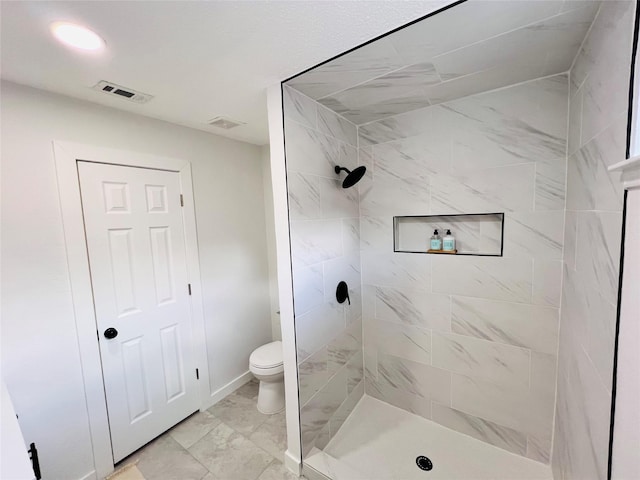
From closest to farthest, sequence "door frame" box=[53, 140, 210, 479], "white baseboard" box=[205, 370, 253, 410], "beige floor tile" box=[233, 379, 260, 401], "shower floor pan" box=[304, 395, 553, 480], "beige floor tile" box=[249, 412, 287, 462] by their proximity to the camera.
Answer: "door frame" box=[53, 140, 210, 479] → "shower floor pan" box=[304, 395, 553, 480] → "beige floor tile" box=[249, 412, 287, 462] → "white baseboard" box=[205, 370, 253, 410] → "beige floor tile" box=[233, 379, 260, 401]

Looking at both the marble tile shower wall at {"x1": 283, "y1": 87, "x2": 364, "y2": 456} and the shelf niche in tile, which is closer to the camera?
the marble tile shower wall at {"x1": 283, "y1": 87, "x2": 364, "y2": 456}

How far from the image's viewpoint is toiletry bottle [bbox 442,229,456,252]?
1.77 m

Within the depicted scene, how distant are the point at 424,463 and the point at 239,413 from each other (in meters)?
1.42

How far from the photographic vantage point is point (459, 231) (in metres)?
1.80

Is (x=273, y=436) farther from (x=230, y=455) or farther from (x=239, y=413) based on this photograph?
(x=239, y=413)

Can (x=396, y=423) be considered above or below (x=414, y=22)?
below

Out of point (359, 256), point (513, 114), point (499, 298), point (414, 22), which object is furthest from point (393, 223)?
point (414, 22)

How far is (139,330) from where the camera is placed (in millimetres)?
1762

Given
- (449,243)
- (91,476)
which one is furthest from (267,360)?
(449,243)

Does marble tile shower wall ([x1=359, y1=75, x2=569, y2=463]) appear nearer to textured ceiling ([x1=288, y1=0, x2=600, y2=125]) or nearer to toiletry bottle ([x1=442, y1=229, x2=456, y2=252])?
toiletry bottle ([x1=442, y1=229, x2=456, y2=252])

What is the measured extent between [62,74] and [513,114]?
7.78ft

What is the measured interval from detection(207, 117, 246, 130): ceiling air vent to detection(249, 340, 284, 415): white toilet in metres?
1.90

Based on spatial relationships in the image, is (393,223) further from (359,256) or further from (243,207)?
(243,207)

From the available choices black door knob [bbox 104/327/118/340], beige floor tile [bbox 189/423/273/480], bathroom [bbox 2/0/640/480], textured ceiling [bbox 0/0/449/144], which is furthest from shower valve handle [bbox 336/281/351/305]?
black door knob [bbox 104/327/118/340]
